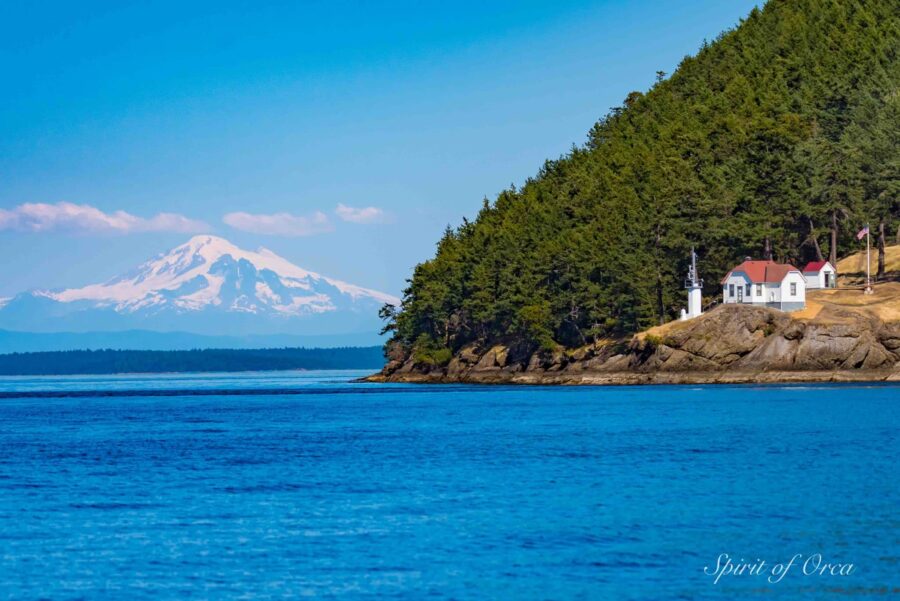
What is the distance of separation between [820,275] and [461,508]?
116 metres

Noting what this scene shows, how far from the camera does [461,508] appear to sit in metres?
56.2

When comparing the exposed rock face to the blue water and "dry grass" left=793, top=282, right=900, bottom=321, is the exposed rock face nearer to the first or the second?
"dry grass" left=793, top=282, right=900, bottom=321

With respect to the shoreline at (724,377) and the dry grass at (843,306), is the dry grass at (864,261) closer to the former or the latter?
the dry grass at (843,306)

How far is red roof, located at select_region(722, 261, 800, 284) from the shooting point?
512ft

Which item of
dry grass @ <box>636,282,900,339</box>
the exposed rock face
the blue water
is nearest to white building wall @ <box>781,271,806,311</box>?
dry grass @ <box>636,282,900,339</box>

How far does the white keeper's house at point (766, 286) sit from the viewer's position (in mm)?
154500

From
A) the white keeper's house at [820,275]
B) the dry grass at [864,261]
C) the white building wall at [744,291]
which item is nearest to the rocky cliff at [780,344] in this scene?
the white keeper's house at [820,275]

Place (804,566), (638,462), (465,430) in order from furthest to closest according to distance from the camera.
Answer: (465,430), (638,462), (804,566)

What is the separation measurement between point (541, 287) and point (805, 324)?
180 feet

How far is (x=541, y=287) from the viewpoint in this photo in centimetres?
19450

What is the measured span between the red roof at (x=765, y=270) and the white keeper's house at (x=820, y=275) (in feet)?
17.1

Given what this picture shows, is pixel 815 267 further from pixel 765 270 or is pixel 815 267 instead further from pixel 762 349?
pixel 762 349

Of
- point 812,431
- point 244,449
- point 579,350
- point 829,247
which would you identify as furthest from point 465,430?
point 829,247

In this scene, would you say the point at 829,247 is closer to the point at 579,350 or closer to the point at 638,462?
the point at 579,350
